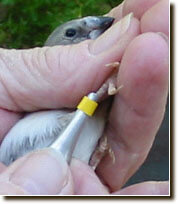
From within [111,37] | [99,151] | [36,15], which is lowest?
[36,15]

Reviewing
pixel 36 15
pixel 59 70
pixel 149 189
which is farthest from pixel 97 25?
pixel 36 15

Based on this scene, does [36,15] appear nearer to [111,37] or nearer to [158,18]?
[111,37]

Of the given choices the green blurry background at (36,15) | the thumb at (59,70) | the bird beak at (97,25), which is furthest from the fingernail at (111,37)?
the green blurry background at (36,15)

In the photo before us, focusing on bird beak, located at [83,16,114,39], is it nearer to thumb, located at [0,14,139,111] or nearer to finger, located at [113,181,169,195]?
thumb, located at [0,14,139,111]

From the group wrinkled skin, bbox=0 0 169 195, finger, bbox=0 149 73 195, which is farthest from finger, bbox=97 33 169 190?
finger, bbox=0 149 73 195

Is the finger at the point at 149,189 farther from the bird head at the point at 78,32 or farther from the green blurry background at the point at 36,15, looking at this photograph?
the green blurry background at the point at 36,15

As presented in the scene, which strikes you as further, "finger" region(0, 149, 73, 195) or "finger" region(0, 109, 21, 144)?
"finger" region(0, 109, 21, 144)
